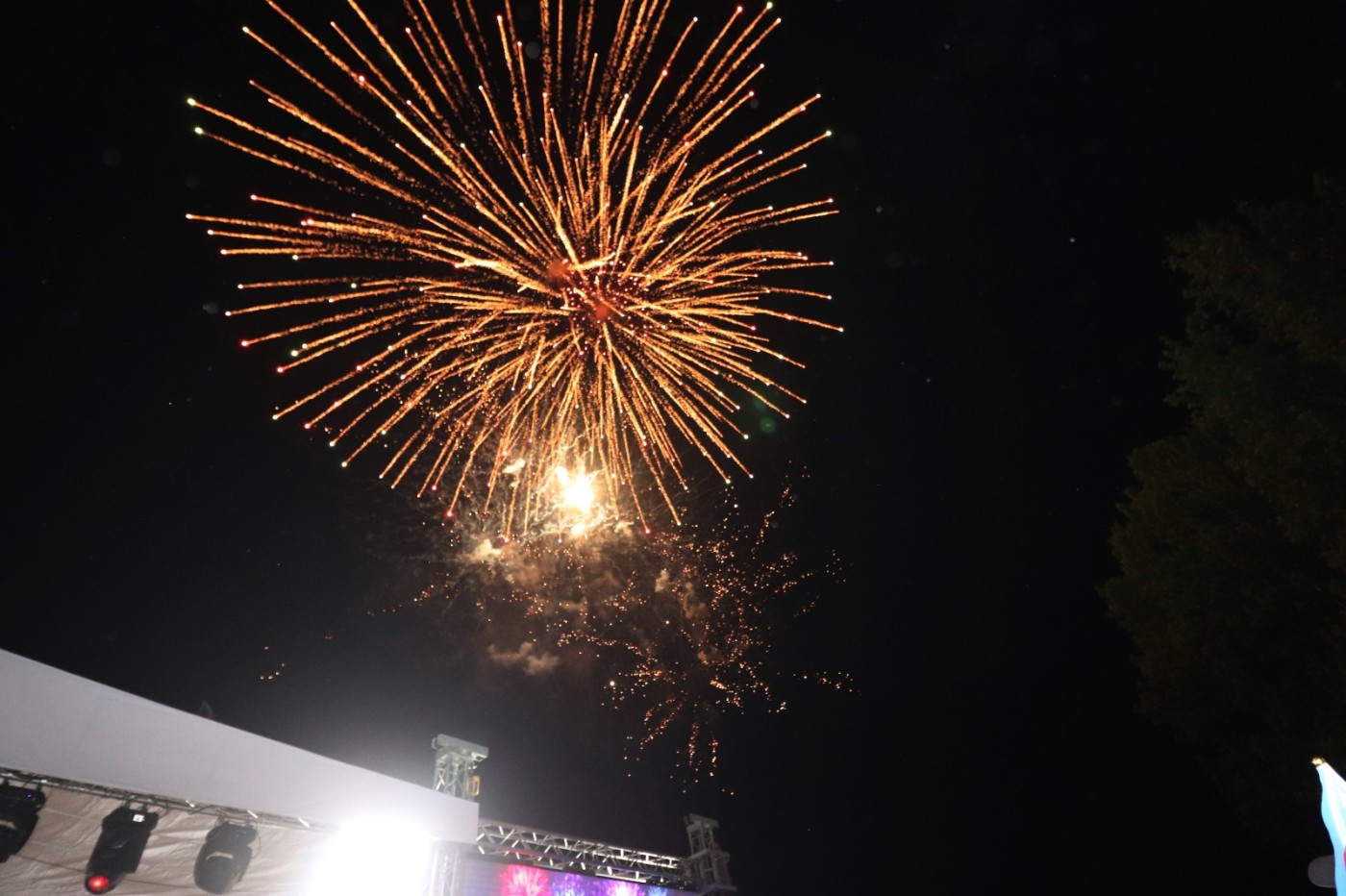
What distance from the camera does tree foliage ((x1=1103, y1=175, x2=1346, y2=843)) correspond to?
7.91 meters

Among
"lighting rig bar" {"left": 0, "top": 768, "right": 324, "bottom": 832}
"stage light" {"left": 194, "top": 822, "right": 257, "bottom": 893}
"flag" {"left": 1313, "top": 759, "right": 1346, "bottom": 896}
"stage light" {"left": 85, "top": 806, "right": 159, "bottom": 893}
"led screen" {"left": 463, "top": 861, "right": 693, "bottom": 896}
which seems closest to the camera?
"flag" {"left": 1313, "top": 759, "right": 1346, "bottom": 896}

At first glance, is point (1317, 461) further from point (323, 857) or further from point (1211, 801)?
point (323, 857)

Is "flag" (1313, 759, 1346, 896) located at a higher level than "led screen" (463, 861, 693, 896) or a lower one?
lower

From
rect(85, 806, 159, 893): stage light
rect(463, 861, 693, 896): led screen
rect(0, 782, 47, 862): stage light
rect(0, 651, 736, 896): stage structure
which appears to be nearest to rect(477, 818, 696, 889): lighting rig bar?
rect(463, 861, 693, 896): led screen

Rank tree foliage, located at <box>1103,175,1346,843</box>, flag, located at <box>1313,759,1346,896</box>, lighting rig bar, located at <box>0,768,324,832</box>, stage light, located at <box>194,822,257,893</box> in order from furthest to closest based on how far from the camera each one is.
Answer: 1. tree foliage, located at <box>1103,175,1346,843</box>
2. stage light, located at <box>194,822,257,893</box>
3. lighting rig bar, located at <box>0,768,324,832</box>
4. flag, located at <box>1313,759,1346,896</box>

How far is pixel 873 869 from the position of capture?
48.8 ft

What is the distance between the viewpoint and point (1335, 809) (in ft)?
13.4

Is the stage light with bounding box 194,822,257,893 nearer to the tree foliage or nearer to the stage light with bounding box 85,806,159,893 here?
the stage light with bounding box 85,806,159,893

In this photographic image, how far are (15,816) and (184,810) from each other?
985 millimetres

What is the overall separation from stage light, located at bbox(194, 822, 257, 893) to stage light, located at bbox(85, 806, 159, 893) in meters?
0.46

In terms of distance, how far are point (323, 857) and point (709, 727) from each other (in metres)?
9.78

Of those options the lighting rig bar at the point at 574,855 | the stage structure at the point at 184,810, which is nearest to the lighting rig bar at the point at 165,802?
the stage structure at the point at 184,810

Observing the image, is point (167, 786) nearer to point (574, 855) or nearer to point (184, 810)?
point (184, 810)

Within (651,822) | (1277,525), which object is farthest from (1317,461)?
(651,822)
